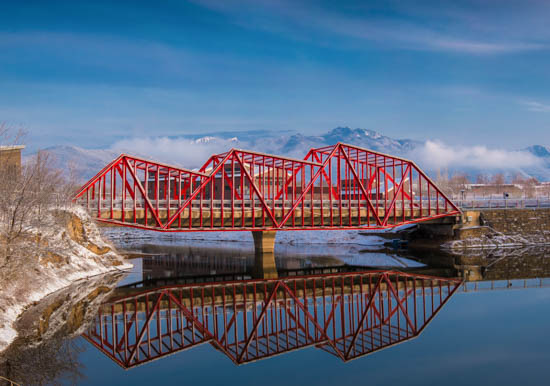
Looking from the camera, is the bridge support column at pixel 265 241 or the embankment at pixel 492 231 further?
the embankment at pixel 492 231

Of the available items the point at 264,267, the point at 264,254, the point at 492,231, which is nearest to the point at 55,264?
the point at 264,267

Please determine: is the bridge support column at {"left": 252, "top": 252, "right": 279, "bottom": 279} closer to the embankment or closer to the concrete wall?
the embankment

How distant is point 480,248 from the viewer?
6781 cm

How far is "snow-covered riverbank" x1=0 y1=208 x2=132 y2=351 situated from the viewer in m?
27.5

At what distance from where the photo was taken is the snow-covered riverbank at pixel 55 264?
27.5 metres

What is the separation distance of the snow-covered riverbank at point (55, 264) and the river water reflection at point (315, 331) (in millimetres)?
2955

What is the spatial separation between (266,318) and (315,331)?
3.52 m

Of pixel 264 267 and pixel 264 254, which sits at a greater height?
pixel 264 254

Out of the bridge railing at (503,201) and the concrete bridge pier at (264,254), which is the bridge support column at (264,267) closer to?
the concrete bridge pier at (264,254)

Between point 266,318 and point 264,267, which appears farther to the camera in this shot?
point 264,267

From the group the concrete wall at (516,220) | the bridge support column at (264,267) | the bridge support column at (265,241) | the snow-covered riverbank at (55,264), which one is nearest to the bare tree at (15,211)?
the snow-covered riverbank at (55,264)

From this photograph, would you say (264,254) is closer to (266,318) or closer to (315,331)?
(266,318)

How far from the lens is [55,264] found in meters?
38.5

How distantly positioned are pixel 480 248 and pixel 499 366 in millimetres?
49585
